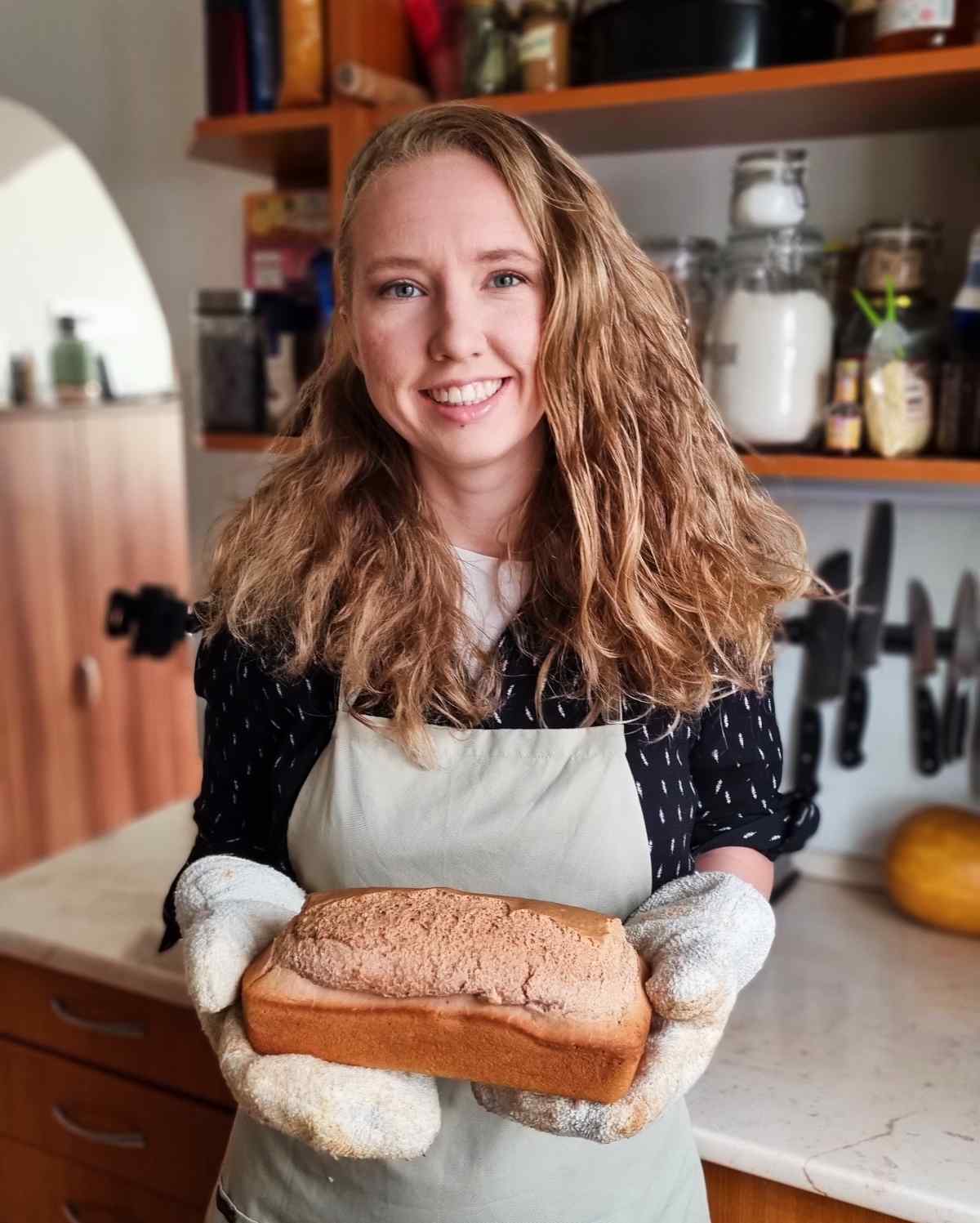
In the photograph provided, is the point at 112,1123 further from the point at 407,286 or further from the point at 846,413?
the point at 846,413

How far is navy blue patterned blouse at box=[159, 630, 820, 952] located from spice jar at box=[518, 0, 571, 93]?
2.40 feet

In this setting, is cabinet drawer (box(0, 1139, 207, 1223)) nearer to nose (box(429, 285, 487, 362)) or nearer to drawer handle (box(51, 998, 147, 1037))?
drawer handle (box(51, 998, 147, 1037))

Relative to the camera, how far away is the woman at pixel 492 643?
919mm

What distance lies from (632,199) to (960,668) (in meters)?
0.76

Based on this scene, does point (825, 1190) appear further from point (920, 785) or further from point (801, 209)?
point (801, 209)

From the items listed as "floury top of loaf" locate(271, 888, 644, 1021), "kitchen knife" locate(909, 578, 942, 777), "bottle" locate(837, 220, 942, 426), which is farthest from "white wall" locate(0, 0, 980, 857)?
"floury top of loaf" locate(271, 888, 644, 1021)

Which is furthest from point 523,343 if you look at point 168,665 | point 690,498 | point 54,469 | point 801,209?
point 168,665

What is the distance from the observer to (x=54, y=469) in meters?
3.05

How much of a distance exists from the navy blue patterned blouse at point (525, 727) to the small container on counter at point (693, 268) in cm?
51

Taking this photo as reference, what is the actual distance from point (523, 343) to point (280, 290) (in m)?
0.85

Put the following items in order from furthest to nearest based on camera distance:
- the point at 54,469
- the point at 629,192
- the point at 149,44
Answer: the point at 54,469
the point at 149,44
the point at 629,192

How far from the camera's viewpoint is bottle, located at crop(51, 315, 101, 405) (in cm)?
324

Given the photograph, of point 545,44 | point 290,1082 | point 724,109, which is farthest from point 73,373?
point 290,1082

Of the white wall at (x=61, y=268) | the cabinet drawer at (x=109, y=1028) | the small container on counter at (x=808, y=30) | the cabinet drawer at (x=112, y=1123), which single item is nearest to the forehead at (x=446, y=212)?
the small container on counter at (x=808, y=30)
